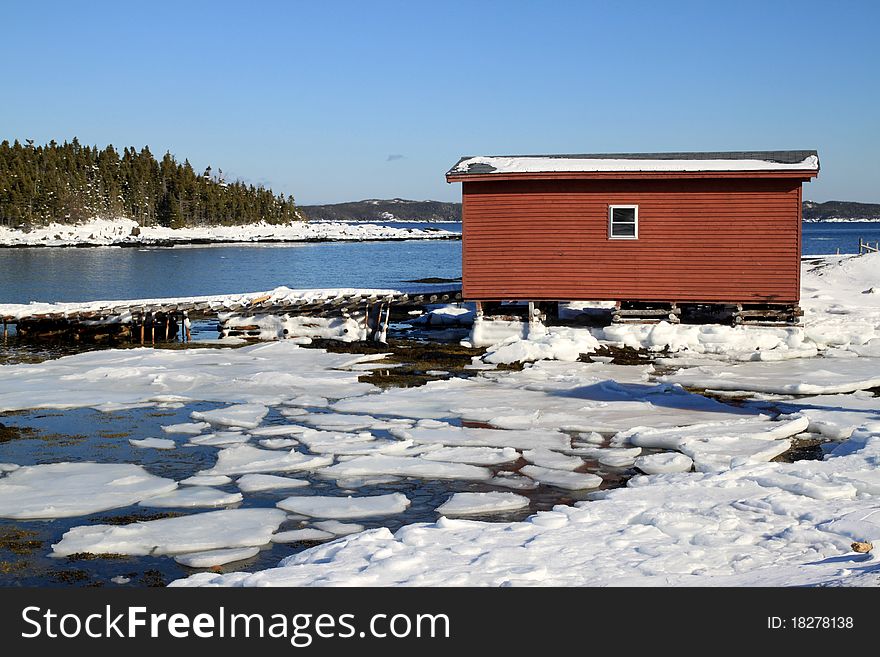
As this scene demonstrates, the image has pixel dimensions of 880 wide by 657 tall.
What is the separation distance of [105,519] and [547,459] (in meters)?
5.13

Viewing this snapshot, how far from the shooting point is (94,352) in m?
21.4

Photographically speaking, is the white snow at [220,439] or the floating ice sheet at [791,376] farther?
the floating ice sheet at [791,376]

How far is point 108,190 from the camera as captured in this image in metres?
129

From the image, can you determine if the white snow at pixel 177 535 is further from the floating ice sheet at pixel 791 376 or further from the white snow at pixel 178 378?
the floating ice sheet at pixel 791 376

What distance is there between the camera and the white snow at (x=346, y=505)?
30.7 ft

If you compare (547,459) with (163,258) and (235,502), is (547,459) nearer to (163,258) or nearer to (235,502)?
(235,502)

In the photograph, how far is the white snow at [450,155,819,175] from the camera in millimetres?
21375

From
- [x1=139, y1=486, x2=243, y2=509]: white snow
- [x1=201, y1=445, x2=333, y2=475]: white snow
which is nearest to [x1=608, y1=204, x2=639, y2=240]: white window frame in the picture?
[x1=201, y1=445, x2=333, y2=475]: white snow

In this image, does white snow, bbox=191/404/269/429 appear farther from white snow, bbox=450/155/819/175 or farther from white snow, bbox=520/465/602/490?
white snow, bbox=450/155/819/175

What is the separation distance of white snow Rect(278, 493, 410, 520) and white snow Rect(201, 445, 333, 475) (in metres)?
1.33

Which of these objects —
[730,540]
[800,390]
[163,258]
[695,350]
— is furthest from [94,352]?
[163,258]

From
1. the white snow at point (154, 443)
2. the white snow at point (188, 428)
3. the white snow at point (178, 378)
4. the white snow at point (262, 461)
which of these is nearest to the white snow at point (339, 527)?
the white snow at point (262, 461)

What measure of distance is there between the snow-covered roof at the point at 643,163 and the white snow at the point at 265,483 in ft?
42.4
